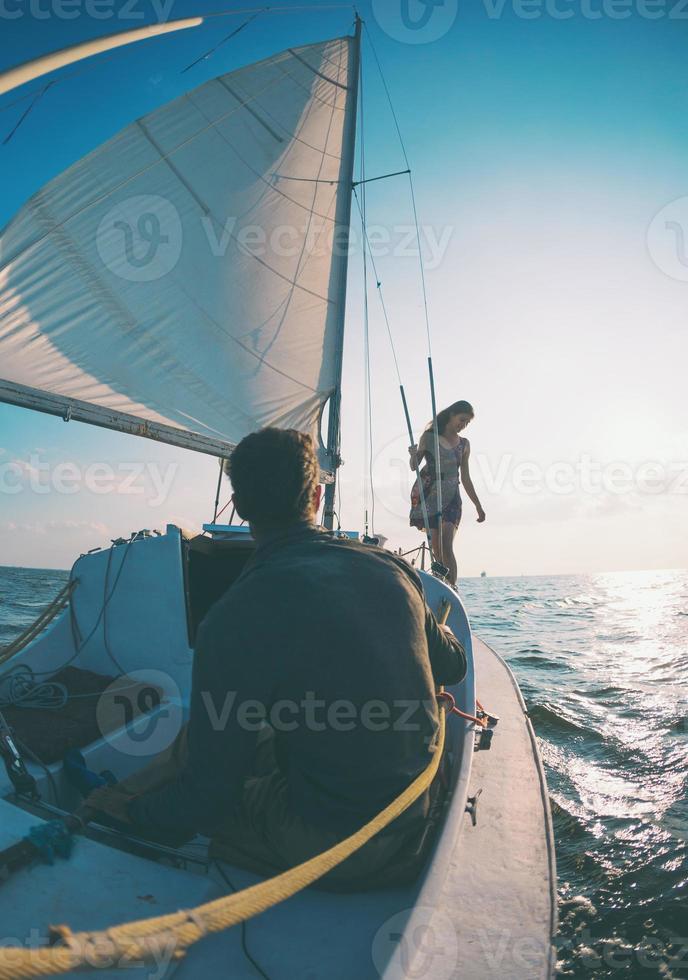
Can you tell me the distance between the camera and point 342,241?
248 inches

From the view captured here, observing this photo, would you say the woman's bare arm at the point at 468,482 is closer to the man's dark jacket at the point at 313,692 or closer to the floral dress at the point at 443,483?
the floral dress at the point at 443,483

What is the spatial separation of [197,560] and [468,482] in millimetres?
3540

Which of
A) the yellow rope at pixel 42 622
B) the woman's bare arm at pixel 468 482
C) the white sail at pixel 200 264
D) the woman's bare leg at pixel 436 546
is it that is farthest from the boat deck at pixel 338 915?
the woman's bare arm at pixel 468 482

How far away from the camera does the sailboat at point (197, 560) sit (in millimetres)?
1248

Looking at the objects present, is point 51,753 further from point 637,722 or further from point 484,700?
point 637,722

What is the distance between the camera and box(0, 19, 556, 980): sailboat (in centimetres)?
125

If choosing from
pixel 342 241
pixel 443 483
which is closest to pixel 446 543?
pixel 443 483

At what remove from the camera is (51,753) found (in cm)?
214

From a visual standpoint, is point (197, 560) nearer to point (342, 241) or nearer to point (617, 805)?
point (617, 805)

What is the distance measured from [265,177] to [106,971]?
6504 millimetres

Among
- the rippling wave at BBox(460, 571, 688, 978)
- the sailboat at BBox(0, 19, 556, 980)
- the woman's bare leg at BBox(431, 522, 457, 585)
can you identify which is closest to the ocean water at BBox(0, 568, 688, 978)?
the rippling wave at BBox(460, 571, 688, 978)

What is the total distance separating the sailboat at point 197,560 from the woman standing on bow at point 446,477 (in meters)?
1.13

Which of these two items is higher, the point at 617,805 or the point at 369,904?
the point at 369,904

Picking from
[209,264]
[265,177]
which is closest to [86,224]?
[209,264]
